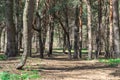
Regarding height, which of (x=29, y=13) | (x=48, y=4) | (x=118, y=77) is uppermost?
(x=48, y=4)

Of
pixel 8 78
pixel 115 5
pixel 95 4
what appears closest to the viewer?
pixel 8 78

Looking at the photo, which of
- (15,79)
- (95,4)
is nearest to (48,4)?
(95,4)

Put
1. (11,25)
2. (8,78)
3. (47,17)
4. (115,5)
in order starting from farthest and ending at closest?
(47,17), (11,25), (115,5), (8,78)

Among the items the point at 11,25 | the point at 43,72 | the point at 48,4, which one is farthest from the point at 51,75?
the point at 48,4

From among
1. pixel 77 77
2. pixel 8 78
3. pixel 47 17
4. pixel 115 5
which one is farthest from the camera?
pixel 47 17

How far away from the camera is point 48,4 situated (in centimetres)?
2636

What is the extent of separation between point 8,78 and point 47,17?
20.0 metres

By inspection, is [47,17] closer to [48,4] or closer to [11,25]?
[48,4]

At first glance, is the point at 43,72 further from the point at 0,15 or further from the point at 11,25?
the point at 0,15

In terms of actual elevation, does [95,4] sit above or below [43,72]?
above

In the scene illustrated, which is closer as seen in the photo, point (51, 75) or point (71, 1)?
point (51, 75)

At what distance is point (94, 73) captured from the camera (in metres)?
11.4

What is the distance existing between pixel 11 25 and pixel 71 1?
29.9 ft

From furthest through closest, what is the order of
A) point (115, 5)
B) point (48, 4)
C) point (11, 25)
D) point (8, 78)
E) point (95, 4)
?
point (95, 4)
point (48, 4)
point (11, 25)
point (115, 5)
point (8, 78)
